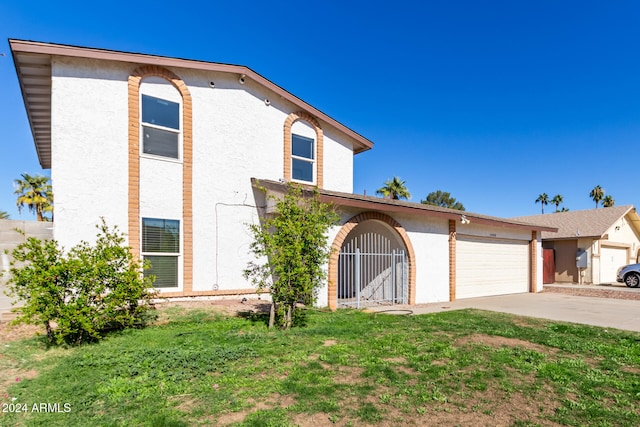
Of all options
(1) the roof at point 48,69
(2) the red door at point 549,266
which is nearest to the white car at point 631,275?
(2) the red door at point 549,266

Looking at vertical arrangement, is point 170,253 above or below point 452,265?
above

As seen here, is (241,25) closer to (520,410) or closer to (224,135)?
(224,135)

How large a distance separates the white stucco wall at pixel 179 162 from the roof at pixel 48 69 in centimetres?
29

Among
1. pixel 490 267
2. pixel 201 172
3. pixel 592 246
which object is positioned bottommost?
pixel 490 267

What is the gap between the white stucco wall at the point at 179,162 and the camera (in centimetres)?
872

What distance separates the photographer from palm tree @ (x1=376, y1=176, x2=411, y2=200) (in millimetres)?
38062

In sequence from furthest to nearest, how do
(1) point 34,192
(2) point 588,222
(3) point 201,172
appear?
(1) point 34,192
(2) point 588,222
(3) point 201,172

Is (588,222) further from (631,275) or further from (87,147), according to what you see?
(87,147)

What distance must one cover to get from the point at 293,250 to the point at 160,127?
609 centimetres

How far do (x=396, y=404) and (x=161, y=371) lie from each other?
3.28m

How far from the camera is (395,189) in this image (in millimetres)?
38062

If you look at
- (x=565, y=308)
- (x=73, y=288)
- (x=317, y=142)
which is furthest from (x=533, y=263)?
(x=73, y=288)

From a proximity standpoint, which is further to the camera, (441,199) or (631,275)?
(441,199)

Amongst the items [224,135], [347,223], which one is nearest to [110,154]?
[224,135]
